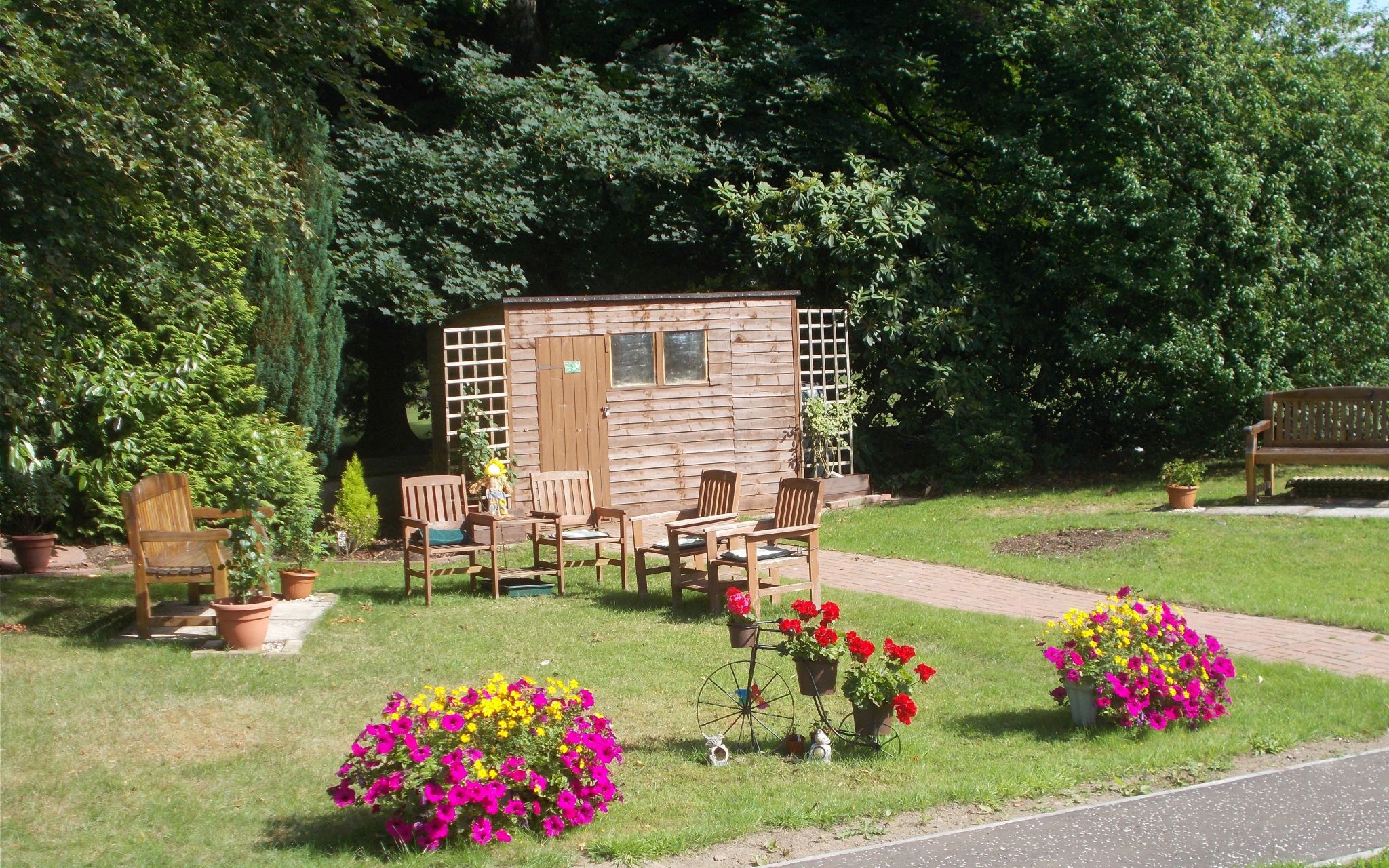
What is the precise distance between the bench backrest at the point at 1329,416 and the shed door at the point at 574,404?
7371 mm

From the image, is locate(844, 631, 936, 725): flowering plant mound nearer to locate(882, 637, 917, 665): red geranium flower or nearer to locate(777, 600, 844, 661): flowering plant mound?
locate(882, 637, 917, 665): red geranium flower

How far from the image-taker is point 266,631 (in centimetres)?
815

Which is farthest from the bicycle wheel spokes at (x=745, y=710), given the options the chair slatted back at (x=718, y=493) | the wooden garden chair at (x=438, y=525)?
the wooden garden chair at (x=438, y=525)

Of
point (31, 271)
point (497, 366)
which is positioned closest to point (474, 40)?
point (497, 366)

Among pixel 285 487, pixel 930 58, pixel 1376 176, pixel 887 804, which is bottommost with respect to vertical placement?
pixel 887 804

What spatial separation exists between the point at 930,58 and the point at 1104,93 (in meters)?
3.25

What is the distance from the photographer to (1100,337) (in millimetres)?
16234

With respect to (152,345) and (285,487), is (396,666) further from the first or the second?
(152,345)

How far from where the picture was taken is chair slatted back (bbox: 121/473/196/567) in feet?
27.1

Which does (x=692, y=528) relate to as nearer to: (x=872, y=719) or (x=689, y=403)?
(x=872, y=719)

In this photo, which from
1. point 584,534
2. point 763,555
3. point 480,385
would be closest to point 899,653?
point 763,555

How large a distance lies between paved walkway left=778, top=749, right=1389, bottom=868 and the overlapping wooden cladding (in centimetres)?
949

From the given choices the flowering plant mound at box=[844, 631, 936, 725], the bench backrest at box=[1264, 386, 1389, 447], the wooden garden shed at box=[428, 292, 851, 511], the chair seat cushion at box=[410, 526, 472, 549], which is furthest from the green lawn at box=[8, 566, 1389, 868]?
the bench backrest at box=[1264, 386, 1389, 447]

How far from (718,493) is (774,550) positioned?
42.3 inches
